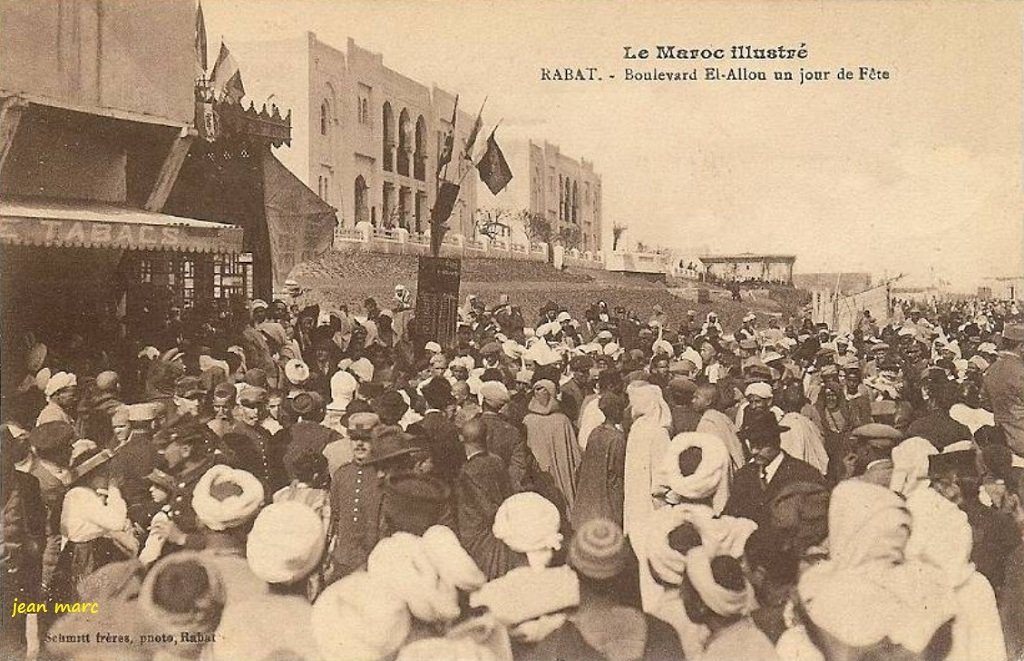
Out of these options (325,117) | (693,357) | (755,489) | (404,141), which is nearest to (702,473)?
(755,489)

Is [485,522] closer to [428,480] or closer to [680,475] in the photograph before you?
[428,480]

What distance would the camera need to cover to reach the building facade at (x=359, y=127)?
19.2 feet

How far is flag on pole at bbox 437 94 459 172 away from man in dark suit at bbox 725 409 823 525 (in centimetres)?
251

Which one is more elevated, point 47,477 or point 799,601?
point 47,477

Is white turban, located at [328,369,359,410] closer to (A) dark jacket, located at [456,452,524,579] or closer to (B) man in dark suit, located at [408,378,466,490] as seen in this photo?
(B) man in dark suit, located at [408,378,466,490]

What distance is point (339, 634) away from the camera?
5480 millimetres

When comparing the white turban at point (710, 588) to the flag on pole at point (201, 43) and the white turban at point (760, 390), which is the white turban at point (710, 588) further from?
the flag on pole at point (201, 43)

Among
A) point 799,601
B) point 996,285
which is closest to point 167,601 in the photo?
point 799,601

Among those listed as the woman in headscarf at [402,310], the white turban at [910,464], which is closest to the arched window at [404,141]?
the woman in headscarf at [402,310]

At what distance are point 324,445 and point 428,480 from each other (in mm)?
650

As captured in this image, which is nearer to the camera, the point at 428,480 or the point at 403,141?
the point at 428,480

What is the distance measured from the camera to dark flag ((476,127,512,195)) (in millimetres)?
5980

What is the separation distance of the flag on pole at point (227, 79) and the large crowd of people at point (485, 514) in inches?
63.3


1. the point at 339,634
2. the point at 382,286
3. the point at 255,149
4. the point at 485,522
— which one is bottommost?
the point at 339,634
